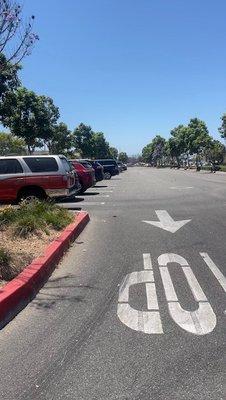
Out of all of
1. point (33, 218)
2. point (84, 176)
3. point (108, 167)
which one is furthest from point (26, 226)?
point (108, 167)

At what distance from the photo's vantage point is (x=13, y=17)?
818 centimetres

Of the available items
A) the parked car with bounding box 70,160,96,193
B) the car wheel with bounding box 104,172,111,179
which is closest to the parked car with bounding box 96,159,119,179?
the car wheel with bounding box 104,172,111,179

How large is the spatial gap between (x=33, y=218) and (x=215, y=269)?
12.4 ft

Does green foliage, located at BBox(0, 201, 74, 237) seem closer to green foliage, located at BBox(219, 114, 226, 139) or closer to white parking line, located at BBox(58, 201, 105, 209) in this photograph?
white parking line, located at BBox(58, 201, 105, 209)

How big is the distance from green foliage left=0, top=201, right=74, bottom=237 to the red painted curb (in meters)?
0.59

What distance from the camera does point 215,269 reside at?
26.1 feet

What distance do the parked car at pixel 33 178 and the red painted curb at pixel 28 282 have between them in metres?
7.45

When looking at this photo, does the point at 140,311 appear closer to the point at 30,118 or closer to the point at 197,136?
the point at 30,118

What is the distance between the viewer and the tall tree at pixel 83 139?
90412 millimetres

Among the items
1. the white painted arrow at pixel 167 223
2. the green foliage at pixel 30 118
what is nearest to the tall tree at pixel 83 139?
the green foliage at pixel 30 118

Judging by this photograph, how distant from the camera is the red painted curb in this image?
228 inches

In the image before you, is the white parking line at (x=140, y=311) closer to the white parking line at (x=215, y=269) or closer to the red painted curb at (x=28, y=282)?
the white parking line at (x=215, y=269)

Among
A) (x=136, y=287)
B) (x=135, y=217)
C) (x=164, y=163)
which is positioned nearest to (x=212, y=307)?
(x=136, y=287)

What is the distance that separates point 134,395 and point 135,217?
1057 cm
